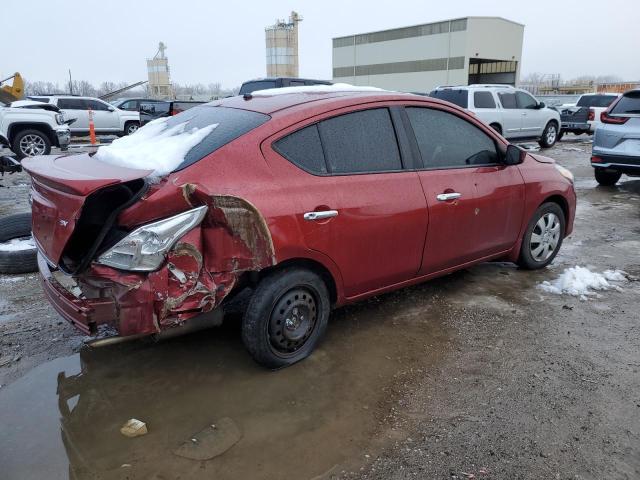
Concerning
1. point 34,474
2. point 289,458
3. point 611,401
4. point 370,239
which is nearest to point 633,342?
point 611,401

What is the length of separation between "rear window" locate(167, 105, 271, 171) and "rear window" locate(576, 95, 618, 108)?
64.2ft

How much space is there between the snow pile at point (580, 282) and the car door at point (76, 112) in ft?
57.0

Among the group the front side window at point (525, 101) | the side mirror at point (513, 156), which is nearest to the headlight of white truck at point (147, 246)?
the side mirror at point (513, 156)

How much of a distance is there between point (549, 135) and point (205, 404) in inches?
641

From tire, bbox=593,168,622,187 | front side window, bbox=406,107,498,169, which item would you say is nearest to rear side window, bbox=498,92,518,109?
tire, bbox=593,168,622,187

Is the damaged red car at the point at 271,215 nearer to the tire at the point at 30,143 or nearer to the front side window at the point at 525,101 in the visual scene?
the tire at the point at 30,143

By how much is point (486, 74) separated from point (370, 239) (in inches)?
2258

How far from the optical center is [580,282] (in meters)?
4.62

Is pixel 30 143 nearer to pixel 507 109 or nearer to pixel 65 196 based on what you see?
pixel 65 196

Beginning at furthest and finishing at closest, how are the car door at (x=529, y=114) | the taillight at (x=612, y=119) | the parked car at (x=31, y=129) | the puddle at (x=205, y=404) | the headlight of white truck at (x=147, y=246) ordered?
the car door at (x=529, y=114) → the parked car at (x=31, y=129) → the taillight at (x=612, y=119) → the headlight of white truck at (x=147, y=246) → the puddle at (x=205, y=404)

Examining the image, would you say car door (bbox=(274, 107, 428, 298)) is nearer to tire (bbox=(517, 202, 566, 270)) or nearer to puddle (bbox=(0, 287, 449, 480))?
puddle (bbox=(0, 287, 449, 480))

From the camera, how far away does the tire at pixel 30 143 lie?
11.5 meters

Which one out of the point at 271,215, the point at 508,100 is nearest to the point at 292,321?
the point at 271,215

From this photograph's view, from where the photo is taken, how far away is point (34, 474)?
234 cm
